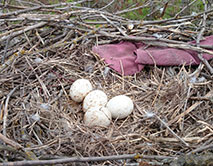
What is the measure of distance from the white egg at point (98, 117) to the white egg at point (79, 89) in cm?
23

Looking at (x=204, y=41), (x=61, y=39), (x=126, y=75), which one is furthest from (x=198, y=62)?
(x=61, y=39)

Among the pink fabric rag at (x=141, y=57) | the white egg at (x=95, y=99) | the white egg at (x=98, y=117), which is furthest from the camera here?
the pink fabric rag at (x=141, y=57)

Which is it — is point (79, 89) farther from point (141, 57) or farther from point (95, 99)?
point (141, 57)

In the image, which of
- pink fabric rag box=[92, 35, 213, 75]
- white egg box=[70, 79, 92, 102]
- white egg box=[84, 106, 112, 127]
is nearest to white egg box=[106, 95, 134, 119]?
white egg box=[84, 106, 112, 127]

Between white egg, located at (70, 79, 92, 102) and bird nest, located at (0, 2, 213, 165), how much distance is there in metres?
0.11

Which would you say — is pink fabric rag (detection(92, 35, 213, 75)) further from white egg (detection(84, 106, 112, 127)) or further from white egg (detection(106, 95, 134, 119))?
white egg (detection(84, 106, 112, 127))

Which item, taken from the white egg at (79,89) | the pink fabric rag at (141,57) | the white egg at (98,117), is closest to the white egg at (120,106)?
the white egg at (98,117)

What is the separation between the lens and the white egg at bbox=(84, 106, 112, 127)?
7.32ft

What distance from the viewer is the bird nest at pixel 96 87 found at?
1.93 m

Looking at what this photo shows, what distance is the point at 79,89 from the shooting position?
8.01ft

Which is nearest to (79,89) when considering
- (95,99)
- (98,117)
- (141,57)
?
(95,99)

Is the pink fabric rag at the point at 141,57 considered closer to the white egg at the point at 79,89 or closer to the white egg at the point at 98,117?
the white egg at the point at 79,89

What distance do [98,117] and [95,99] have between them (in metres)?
0.20

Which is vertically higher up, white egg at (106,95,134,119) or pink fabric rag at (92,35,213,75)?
pink fabric rag at (92,35,213,75)
